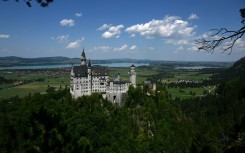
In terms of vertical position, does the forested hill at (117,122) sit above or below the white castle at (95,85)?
below

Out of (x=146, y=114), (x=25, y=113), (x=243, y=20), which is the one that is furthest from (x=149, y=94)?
(x=243, y=20)

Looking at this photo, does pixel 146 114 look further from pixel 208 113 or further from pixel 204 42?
pixel 204 42

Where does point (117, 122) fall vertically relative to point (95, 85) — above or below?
below

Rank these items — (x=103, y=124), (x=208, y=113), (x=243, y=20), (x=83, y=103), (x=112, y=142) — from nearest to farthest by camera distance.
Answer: (x=243, y=20), (x=112, y=142), (x=103, y=124), (x=83, y=103), (x=208, y=113)

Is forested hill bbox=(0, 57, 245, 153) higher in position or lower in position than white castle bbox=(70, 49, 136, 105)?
lower

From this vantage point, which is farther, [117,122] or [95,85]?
[95,85]

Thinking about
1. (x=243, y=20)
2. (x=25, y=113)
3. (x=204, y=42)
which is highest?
(x=243, y=20)

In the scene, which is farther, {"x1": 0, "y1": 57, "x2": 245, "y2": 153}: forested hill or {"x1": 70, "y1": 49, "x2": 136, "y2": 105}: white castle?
{"x1": 70, "y1": 49, "x2": 136, "y2": 105}: white castle

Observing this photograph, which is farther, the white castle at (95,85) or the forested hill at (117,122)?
the white castle at (95,85)
